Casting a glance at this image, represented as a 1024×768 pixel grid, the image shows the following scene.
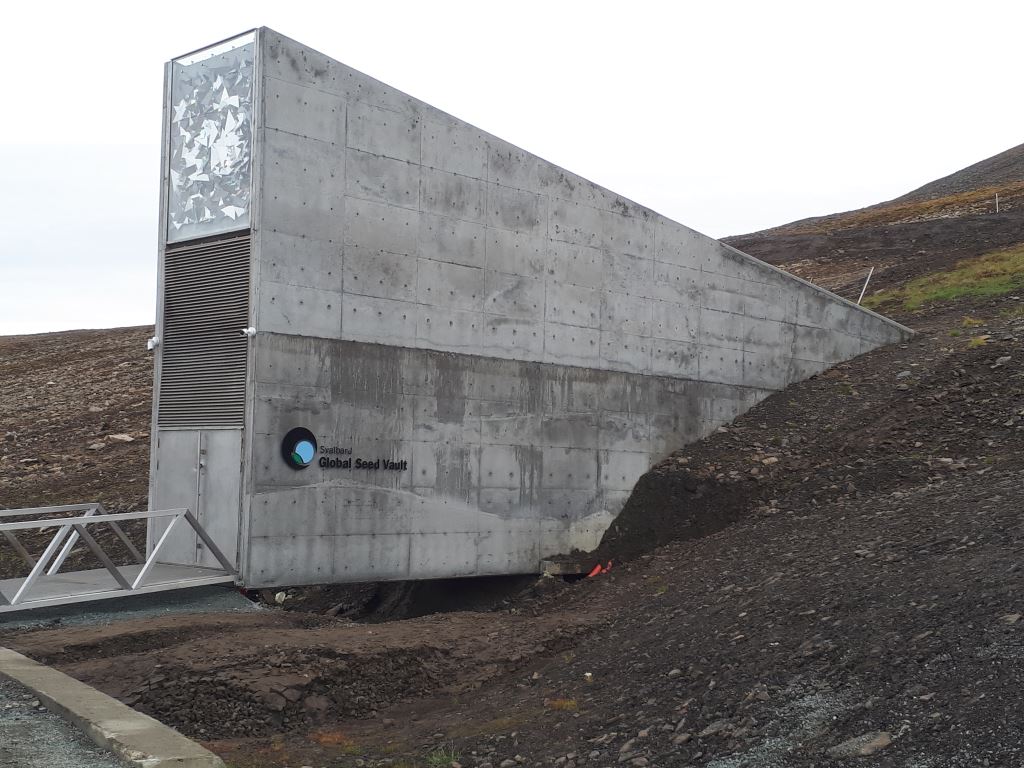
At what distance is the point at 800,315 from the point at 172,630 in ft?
44.3

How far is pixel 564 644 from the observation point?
40.4ft

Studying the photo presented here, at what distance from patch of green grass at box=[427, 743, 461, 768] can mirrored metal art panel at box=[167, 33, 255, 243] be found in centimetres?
725

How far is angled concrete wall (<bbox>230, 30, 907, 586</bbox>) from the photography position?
13273 millimetres

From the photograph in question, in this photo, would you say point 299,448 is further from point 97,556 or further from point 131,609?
point 131,609

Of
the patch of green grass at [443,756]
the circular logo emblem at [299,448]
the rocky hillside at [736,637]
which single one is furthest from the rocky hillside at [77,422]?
the patch of green grass at [443,756]

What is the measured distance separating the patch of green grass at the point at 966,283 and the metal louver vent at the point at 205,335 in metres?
18.6

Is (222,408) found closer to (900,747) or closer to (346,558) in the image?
(346,558)

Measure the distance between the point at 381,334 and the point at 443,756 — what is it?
6.94 metres

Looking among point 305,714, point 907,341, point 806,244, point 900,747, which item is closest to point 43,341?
point 806,244

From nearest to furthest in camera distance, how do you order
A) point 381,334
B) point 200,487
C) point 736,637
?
point 736,637, point 200,487, point 381,334

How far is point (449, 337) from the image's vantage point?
49.7ft

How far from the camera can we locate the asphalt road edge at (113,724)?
277 inches

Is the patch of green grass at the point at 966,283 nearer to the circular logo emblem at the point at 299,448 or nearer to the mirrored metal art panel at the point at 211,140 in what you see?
the circular logo emblem at the point at 299,448

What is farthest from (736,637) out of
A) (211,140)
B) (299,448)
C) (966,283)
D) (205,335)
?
(966,283)
